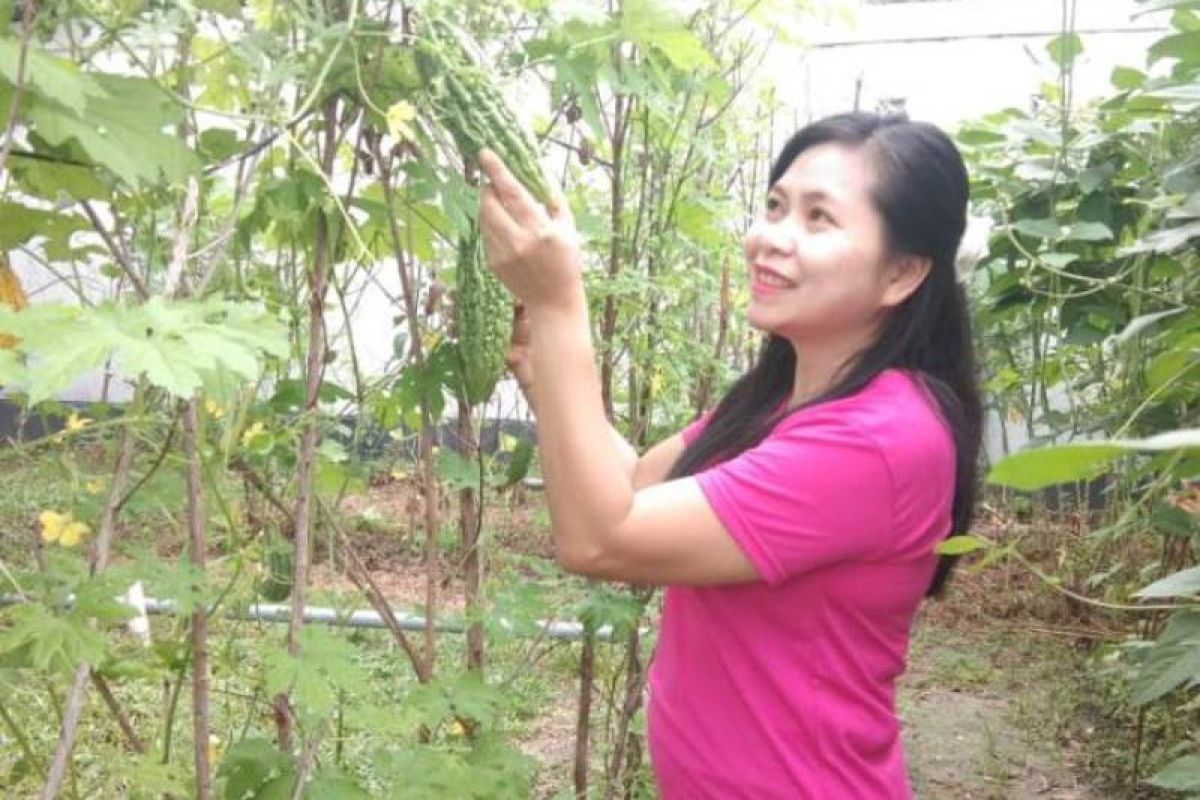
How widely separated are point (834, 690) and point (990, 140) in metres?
2.01

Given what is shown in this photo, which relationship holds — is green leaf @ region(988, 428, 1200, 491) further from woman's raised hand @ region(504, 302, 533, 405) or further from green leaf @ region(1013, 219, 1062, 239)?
green leaf @ region(1013, 219, 1062, 239)

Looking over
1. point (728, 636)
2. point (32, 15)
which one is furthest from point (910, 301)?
point (32, 15)

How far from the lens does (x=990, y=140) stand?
3.25m

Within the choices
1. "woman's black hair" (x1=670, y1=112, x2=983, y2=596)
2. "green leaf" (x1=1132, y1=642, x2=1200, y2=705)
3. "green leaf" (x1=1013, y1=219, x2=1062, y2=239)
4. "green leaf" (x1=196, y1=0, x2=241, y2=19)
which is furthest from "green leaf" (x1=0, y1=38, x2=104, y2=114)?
"green leaf" (x1=1013, y1=219, x2=1062, y2=239)

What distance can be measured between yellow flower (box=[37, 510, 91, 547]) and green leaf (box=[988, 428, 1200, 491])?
6.08ft

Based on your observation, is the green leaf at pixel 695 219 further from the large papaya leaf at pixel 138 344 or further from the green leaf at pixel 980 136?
the large papaya leaf at pixel 138 344

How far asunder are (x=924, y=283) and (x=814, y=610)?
43 cm

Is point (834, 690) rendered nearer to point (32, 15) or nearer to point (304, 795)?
point (304, 795)

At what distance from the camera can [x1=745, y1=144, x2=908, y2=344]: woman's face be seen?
1.58 m

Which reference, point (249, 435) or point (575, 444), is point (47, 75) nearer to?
point (575, 444)

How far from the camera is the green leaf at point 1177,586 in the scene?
1529 millimetres

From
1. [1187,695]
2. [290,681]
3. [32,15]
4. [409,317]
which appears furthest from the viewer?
[1187,695]

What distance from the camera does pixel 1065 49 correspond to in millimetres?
2998

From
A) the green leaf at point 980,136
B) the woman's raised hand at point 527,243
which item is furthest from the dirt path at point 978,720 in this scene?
the woman's raised hand at point 527,243
